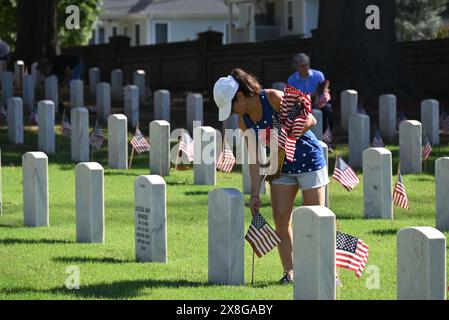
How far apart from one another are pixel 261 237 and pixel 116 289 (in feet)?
4.36

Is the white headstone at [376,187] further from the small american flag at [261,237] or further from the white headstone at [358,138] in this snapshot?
the white headstone at [358,138]

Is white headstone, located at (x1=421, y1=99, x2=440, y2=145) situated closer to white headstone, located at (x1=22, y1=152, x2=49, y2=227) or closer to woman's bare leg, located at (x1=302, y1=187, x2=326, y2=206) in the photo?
white headstone, located at (x1=22, y1=152, x2=49, y2=227)

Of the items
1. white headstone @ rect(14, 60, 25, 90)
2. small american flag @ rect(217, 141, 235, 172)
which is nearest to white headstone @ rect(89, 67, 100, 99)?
white headstone @ rect(14, 60, 25, 90)

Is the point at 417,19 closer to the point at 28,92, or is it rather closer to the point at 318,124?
the point at 28,92

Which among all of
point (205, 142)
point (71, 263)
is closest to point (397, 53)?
point (205, 142)

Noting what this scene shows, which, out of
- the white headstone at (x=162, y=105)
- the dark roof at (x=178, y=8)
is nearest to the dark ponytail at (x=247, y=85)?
the white headstone at (x=162, y=105)

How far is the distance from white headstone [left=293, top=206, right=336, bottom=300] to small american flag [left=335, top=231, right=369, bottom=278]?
90 centimetres

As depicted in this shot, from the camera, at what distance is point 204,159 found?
19047 millimetres

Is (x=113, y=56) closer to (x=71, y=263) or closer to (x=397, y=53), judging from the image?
(x=397, y=53)

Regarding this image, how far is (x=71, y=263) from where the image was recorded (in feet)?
40.8

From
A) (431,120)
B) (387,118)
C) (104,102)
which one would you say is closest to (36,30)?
(104,102)

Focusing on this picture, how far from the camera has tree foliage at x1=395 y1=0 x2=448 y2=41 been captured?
51.6 metres

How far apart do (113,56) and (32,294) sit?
3564 centimetres

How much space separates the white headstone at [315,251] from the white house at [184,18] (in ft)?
168
